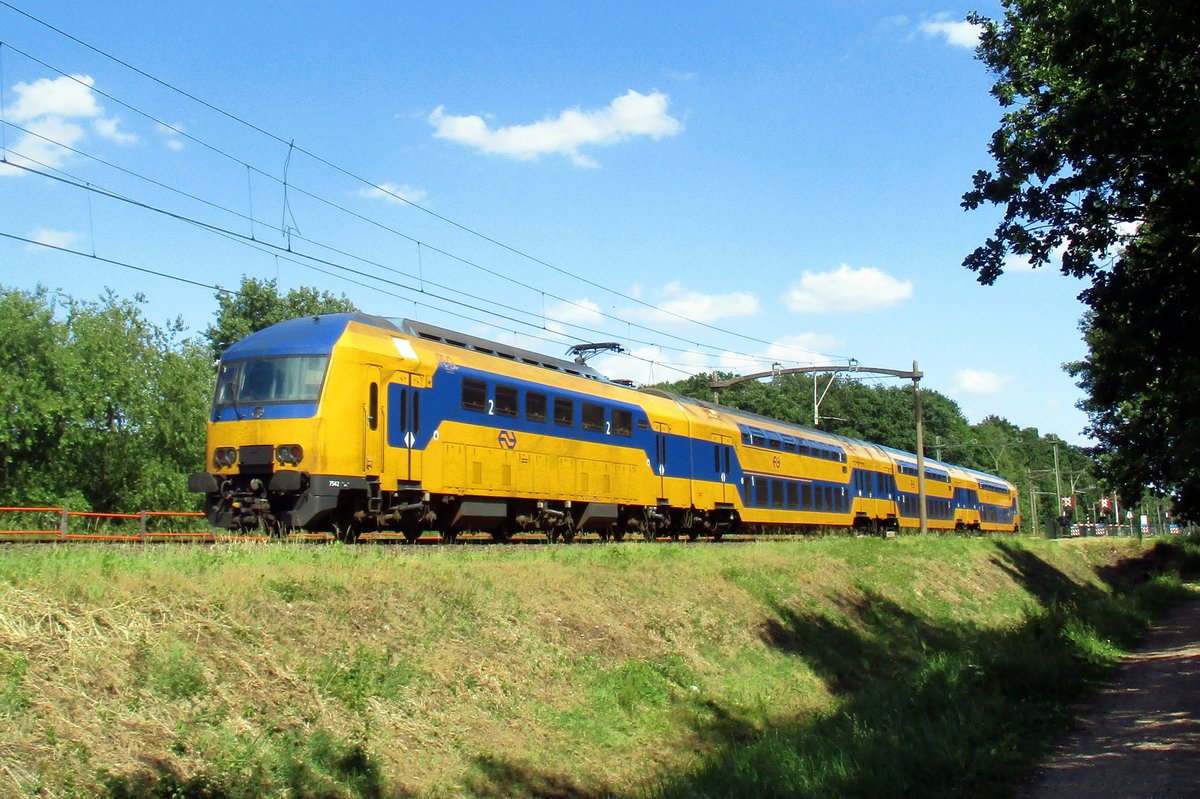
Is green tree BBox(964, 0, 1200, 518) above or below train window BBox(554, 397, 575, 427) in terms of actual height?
above

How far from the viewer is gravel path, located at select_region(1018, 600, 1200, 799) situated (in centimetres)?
1117

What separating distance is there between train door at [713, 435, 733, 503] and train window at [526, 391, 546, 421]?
951 cm

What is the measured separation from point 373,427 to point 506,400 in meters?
3.96

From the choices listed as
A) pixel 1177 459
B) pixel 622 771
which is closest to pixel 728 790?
pixel 622 771

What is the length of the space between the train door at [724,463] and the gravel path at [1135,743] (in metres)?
11.7

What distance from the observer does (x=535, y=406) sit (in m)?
21.8

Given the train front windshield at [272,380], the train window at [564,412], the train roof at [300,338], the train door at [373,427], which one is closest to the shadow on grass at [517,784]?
the train door at [373,427]

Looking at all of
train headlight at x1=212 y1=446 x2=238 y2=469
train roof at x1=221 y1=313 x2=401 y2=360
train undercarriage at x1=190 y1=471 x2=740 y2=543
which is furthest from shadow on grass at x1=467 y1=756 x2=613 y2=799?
train roof at x1=221 y1=313 x2=401 y2=360

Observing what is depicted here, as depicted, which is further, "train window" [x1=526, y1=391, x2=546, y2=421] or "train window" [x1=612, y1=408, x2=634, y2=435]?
"train window" [x1=612, y1=408, x2=634, y2=435]

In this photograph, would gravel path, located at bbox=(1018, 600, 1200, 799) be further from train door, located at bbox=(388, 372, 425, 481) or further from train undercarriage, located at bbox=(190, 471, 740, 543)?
train door, located at bbox=(388, 372, 425, 481)

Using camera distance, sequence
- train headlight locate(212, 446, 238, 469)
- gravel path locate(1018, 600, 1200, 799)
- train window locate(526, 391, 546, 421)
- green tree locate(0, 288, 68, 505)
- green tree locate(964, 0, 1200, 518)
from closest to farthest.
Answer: gravel path locate(1018, 600, 1200, 799), green tree locate(964, 0, 1200, 518), train headlight locate(212, 446, 238, 469), train window locate(526, 391, 546, 421), green tree locate(0, 288, 68, 505)

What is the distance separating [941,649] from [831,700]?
23.9 ft

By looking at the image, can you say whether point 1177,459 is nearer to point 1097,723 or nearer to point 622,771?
point 1097,723

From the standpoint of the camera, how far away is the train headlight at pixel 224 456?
56.1ft
